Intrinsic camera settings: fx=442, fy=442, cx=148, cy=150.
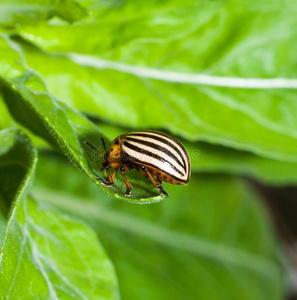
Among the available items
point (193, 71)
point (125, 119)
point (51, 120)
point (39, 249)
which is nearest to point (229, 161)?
point (193, 71)

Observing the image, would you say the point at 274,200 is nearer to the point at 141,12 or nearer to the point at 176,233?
the point at 176,233

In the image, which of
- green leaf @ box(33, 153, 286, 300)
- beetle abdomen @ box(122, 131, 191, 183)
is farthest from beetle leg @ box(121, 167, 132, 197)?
green leaf @ box(33, 153, 286, 300)

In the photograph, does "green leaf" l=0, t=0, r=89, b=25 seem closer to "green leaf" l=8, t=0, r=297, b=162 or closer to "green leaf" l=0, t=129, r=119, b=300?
"green leaf" l=8, t=0, r=297, b=162

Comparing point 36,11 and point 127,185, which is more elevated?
point 36,11

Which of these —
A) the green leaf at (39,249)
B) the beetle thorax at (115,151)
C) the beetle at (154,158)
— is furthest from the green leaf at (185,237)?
the beetle at (154,158)

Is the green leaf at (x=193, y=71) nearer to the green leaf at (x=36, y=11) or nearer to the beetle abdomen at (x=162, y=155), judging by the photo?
the green leaf at (x=36, y=11)

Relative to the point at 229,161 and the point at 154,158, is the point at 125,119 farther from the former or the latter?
the point at 229,161
